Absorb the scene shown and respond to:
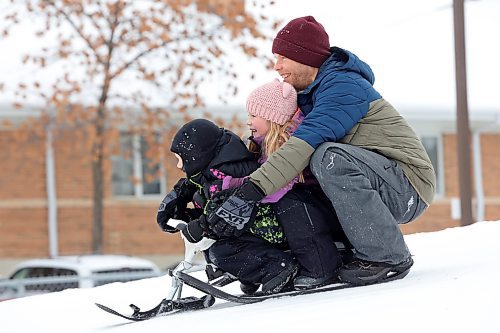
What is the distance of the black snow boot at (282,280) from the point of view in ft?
12.2

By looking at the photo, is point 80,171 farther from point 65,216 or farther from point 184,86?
point 184,86

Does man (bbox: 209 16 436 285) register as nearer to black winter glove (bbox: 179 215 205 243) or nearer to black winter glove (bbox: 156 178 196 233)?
black winter glove (bbox: 179 215 205 243)

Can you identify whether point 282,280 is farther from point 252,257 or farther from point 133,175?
point 133,175

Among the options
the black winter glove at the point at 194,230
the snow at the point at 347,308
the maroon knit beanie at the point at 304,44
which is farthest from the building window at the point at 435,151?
the black winter glove at the point at 194,230

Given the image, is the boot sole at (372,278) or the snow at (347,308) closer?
the snow at (347,308)

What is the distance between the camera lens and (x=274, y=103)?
3766 mm

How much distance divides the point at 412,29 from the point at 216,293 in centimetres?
1987

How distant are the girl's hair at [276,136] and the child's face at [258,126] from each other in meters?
0.02

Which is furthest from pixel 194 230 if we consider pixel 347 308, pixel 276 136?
pixel 347 308

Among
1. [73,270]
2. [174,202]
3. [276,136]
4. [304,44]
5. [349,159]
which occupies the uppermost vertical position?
[304,44]

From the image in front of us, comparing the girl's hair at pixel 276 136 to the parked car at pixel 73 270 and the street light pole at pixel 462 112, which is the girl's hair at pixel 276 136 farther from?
the parked car at pixel 73 270

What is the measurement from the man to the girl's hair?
0.10 metres

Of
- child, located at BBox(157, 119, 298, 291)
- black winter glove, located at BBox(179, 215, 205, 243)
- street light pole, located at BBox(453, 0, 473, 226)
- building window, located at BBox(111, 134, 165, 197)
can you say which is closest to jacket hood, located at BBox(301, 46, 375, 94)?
child, located at BBox(157, 119, 298, 291)

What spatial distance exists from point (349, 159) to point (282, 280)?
0.55 m
